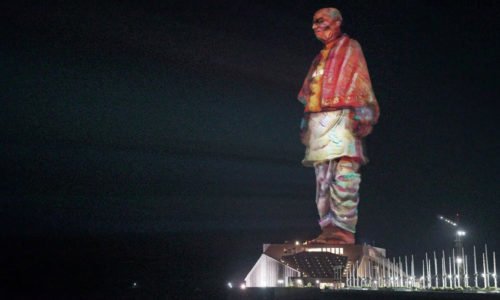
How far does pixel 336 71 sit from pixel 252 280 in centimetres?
2334

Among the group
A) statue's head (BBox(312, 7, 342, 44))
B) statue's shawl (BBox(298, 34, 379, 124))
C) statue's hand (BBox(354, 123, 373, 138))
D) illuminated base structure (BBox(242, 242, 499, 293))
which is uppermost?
statue's head (BBox(312, 7, 342, 44))

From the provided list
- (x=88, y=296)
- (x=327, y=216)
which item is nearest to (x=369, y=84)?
(x=327, y=216)

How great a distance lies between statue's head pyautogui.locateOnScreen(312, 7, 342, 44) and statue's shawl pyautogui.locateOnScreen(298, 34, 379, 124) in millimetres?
1013

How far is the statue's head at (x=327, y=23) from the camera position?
64625 mm

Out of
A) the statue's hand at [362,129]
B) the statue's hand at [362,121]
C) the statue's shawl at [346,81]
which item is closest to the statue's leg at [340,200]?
the statue's hand at [362,129]

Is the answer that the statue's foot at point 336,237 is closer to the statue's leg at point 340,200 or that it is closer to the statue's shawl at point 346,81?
the statue's leg at point 340,200

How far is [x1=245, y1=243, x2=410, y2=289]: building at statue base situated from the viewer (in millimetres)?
56000

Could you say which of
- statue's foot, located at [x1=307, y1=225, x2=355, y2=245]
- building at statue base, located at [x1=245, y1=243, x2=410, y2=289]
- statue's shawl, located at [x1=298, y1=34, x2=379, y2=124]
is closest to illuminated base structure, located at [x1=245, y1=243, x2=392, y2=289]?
building at statue base, located at [x1=245, y1=243, x2=410, y2=289]

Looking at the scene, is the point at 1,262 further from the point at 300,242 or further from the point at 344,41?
the point at 344,41

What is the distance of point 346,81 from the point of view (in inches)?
2458

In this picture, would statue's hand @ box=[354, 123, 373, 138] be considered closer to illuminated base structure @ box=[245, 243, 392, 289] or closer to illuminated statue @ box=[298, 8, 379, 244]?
illuminated statue @ box=[298, 8, 379, 244]

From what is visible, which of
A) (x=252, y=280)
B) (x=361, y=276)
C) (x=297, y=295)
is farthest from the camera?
(x=252, y=280)

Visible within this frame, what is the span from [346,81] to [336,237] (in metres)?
13.9

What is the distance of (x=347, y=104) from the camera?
61969 millimetres
